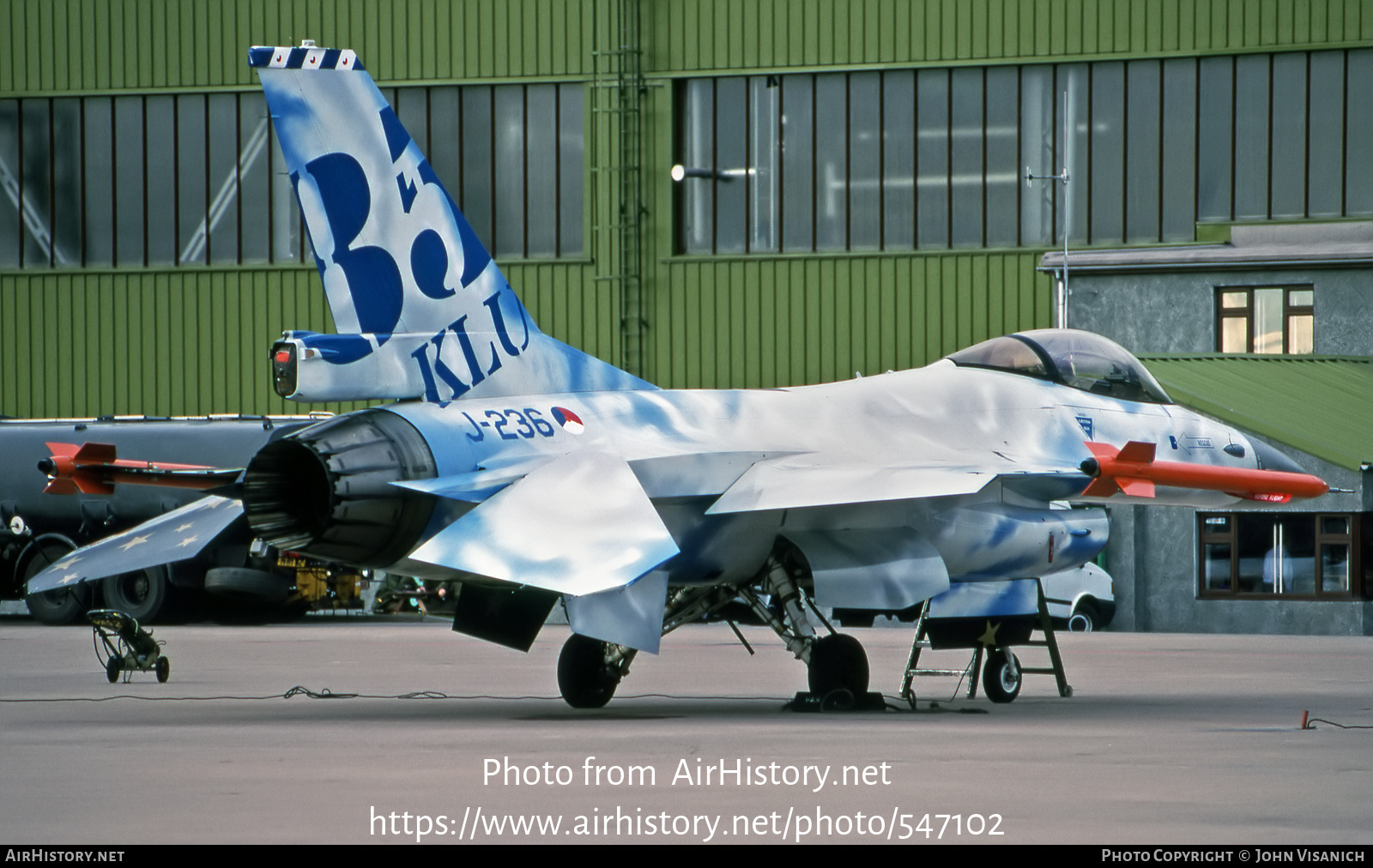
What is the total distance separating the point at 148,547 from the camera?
1689cm

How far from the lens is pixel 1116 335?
39906 millimetres

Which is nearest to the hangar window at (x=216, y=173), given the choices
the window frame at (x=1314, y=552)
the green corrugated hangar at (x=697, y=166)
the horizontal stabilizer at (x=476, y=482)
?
the green corrugated hangar at (x=697, y=166)

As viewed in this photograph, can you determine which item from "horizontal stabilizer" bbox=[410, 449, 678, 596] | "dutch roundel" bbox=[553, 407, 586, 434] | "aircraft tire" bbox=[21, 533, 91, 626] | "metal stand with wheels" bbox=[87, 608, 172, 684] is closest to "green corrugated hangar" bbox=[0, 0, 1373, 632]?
"aircraft tire" bbox=[21, 533, 91, 626]

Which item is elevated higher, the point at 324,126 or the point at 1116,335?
the point at 324,126

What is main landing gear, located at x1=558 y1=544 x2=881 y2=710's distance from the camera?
54.0 feet

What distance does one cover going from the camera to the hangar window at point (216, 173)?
46.5 metres

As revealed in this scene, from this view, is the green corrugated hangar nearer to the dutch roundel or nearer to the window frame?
the window frame

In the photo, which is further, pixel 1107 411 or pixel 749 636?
pixel 749 636

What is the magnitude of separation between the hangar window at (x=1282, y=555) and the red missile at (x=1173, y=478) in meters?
16.4

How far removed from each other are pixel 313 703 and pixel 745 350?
28.1 metres

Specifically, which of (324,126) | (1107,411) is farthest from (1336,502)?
(324,126)

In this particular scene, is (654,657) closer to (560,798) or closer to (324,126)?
(324,126)

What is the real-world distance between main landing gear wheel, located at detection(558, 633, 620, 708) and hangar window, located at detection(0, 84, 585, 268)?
2999 cm

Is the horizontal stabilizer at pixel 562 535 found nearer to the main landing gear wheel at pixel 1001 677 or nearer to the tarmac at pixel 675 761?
the tarmac at pixel 675 761
